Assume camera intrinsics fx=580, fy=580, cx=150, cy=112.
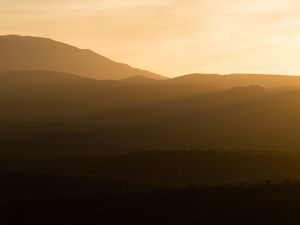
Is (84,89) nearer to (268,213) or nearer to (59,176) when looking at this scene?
(59,176)

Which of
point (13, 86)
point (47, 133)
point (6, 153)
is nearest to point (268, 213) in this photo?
point (6, 153)

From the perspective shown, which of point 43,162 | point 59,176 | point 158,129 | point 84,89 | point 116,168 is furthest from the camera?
Answer: point 84,89

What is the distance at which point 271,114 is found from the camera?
101m

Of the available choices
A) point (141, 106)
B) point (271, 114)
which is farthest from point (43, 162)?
point (141, 106)

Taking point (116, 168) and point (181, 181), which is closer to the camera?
point (181, 181)

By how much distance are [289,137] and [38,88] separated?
4159 inches

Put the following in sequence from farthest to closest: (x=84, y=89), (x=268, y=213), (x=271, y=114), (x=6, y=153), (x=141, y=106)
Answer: (x=84, y=89) < (x=141, y=106) < (x=271, y=114) < (x=6, y=153) < (x=268, y=213)

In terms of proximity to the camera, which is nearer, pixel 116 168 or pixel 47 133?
pixel 116 168

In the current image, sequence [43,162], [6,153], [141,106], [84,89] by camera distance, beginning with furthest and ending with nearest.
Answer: [84,89] → [141,106] → [6,153] → [43,162]

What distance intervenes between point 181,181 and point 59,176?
7556mm

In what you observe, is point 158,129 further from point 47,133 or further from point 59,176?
point 59,176

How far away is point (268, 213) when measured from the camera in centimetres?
2228

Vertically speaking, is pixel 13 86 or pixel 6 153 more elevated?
pixel 13 86

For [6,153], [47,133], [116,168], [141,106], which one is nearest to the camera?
[116,168]
